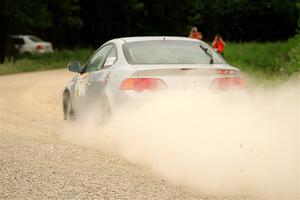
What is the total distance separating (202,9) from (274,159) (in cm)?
5474

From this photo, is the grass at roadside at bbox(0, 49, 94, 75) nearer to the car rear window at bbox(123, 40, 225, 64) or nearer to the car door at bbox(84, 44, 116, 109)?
the car door at bbox(84, 44, 116, 109)

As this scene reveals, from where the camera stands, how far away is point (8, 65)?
3197cm

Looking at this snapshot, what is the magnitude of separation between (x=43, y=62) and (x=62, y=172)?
28220mm

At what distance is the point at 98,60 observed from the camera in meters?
11.3

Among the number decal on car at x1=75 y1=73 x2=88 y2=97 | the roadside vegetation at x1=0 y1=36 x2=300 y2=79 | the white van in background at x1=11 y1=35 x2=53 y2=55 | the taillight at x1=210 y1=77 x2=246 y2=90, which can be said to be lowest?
the white van in background at x1=11 y1=35 x2=53 y2=55

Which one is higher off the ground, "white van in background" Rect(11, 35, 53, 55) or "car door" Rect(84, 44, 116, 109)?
"car door" Rect(84, 44, 116, 109)

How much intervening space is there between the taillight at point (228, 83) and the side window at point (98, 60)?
2.13 metres

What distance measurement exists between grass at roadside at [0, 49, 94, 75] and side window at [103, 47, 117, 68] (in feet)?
63.9

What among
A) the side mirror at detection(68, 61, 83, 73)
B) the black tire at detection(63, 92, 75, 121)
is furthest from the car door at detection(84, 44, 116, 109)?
the black tire at detection(63, 92, 75, 121)

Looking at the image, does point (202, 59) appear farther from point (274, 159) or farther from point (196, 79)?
point (274, 159)

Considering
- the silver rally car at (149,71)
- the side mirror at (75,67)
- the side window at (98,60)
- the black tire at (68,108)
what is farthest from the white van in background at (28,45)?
the silver rally car at (149,71)

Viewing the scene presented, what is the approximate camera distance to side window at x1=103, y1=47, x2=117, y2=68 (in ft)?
34.1

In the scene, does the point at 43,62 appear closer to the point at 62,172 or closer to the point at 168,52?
the point at 168,52

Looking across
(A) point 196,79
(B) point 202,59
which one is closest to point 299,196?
(A) point 196,79
